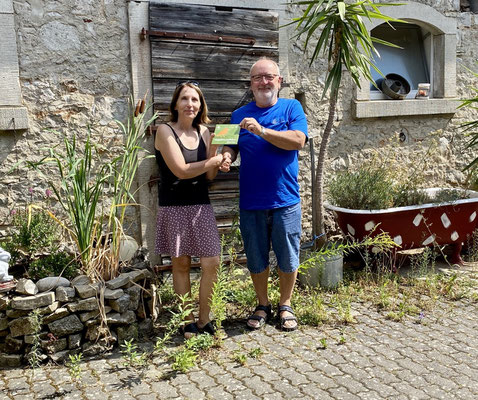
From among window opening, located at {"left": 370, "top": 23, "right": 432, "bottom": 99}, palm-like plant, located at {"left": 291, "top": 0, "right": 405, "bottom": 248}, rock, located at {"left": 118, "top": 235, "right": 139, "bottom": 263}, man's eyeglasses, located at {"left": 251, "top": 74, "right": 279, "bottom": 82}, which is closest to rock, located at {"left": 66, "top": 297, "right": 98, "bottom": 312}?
rock, located at {"left": 118, "top": 235, "right": 139, "bottom": 263}

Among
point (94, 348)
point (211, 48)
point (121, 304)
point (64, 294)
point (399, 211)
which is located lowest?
point (94, 348)

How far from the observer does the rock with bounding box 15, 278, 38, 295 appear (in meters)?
3.39

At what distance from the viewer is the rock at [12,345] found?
3375 mm

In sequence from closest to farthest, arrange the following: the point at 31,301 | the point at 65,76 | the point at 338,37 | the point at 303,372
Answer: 1. the point at 303,372
2. the point at 31,301
3. the point at 65,76
4. the point at 338,37

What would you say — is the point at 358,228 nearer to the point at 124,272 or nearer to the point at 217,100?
the point at 217,100

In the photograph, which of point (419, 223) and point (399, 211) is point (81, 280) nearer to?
point (399, 211)

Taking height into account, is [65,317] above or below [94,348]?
above

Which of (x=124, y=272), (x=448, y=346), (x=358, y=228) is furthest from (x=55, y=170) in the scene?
(x=448, y=346)

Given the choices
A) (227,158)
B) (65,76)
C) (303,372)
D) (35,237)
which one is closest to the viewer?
(303,372)

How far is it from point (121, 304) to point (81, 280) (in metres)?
0.31

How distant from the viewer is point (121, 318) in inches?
141

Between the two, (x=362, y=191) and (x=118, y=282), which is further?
(x=362, y=191)

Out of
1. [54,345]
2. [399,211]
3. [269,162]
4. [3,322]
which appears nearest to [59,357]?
[54,345]

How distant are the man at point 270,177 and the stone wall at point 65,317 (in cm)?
92
